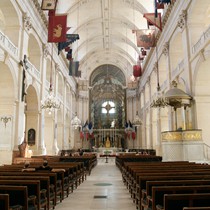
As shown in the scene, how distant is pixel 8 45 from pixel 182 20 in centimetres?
1041

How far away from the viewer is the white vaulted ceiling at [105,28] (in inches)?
953

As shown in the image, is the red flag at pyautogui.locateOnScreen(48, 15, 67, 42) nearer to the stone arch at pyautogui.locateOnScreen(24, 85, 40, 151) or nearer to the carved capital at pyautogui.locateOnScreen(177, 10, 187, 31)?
the stone arch at pyautogui.locateOnScreen(24, 85, 40, 151)

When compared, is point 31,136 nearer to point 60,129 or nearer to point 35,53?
point 35,53

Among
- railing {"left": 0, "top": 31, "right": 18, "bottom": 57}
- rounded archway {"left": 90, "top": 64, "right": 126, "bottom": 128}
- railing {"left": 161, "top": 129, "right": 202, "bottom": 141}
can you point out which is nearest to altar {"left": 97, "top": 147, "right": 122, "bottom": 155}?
rounded archway {"left": 90, "top": 64, "right": 126, "bottom": 128}

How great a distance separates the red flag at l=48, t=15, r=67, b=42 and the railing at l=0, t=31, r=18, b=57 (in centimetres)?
298

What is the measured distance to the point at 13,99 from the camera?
44.0ft

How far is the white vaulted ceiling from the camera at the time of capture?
79.4ft

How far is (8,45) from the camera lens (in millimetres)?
12617

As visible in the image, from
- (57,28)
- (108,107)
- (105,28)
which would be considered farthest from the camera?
(108,107)

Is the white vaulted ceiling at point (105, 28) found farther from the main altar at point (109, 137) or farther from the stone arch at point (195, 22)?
the main altar at point (109, 137)

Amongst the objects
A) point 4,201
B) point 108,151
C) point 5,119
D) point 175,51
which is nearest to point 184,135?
point 175,51

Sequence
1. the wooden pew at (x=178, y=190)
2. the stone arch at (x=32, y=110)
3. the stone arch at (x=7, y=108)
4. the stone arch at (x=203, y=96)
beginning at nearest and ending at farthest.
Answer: the wooden pew at (x=178, y=190)
the stone arch at (x=7, y=108)
the stone arch at (x=203, y=96)
the stone arch at (x=32, y=110)

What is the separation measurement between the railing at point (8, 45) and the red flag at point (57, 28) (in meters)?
2.98

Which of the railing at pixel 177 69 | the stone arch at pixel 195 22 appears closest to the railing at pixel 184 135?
the railing at pixel 177 69
